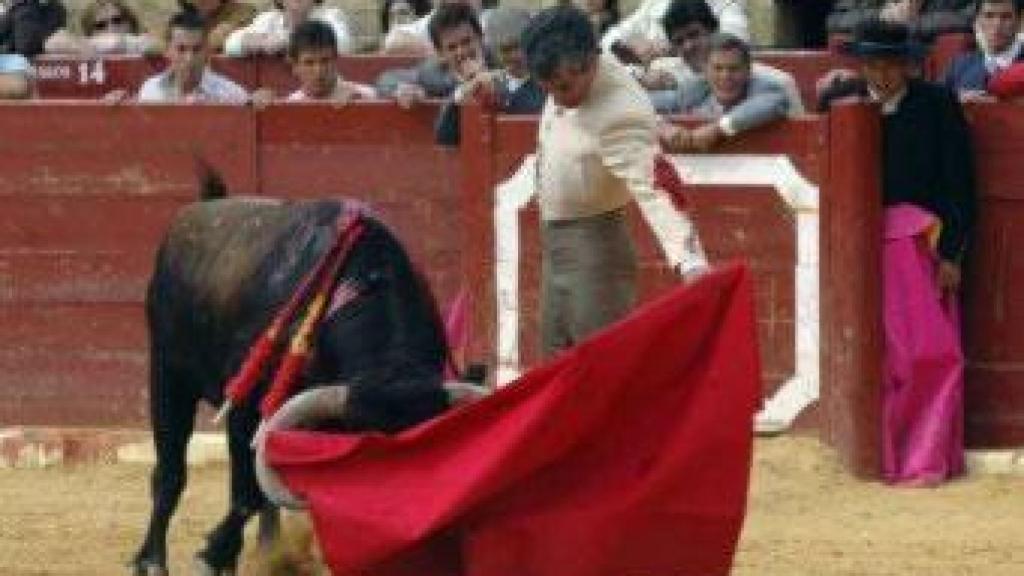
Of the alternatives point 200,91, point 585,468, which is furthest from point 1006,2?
point 585,468

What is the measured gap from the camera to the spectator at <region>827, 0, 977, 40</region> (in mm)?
11344

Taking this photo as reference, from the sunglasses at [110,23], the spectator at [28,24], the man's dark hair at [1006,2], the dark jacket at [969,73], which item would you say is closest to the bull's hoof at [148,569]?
the dark jacket at [969,73]

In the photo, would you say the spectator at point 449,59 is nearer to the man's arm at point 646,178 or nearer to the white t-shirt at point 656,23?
the white t-shirt at point 656,23

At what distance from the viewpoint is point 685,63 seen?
10461 millimetres

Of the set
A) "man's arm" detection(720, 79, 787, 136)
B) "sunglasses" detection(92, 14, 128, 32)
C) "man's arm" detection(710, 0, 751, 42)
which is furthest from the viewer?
"sunglasses" detection(92, 14, 128, 32)

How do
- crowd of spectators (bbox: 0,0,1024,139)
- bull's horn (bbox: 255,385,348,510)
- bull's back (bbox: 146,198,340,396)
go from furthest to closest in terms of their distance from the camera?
crowd of spectators (bbox: 0,0,1024,139) → bull's back (bbox: 146,198,340,396) → bull's horn (bbox: 255,385,348,510)

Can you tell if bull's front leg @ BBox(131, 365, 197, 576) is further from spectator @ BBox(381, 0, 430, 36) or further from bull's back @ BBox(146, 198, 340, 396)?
spectator @ BBox(381, 0, 430, 36)

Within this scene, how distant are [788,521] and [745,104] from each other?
141 cm

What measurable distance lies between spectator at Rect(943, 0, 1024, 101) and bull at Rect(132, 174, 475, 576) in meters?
2.82

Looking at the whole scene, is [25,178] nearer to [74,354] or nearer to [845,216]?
[74,354]

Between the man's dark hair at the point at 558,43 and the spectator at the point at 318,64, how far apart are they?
8.62 feet

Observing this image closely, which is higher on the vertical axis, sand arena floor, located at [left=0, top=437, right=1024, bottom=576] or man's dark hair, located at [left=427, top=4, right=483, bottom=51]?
man's dark hair, located at [left=427, top=4, right=483, bottom=51]

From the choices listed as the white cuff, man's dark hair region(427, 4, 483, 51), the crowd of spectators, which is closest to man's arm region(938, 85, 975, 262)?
the crowd of spectators

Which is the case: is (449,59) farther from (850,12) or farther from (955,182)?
(850,12)
